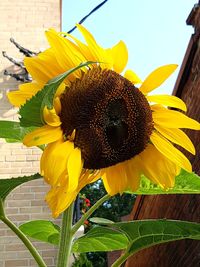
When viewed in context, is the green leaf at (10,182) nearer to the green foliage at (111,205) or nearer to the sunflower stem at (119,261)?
the sunflower stem at (119,261)

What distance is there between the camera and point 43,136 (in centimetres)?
61

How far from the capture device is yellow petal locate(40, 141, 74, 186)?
0.60 meters

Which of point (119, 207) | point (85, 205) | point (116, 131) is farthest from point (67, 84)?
point (119, 207)

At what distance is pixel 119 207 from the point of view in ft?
46.0

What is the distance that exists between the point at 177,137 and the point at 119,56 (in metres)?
0.13

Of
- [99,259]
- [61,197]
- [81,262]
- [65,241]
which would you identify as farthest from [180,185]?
[99,259]

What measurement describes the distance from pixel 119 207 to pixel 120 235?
1315cm

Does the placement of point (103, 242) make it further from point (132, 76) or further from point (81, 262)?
point (81, 262)

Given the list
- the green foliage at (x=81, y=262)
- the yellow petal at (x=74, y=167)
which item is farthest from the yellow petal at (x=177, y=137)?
the green foliage at (x=81, y=262)

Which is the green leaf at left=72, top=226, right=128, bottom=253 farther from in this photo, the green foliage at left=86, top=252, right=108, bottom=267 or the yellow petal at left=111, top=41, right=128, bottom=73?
the green foliage at left=86, top=252, right=108, bottom=267

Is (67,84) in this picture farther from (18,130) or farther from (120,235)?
(120,235)

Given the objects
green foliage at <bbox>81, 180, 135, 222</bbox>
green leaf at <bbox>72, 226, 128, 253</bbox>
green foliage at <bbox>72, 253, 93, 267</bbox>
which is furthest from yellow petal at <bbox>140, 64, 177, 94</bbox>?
green foliage at <bbox>81, 180, 135, 222</bbox>

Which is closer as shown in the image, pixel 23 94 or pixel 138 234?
pixel 23 94

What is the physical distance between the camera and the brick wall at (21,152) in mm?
3205
